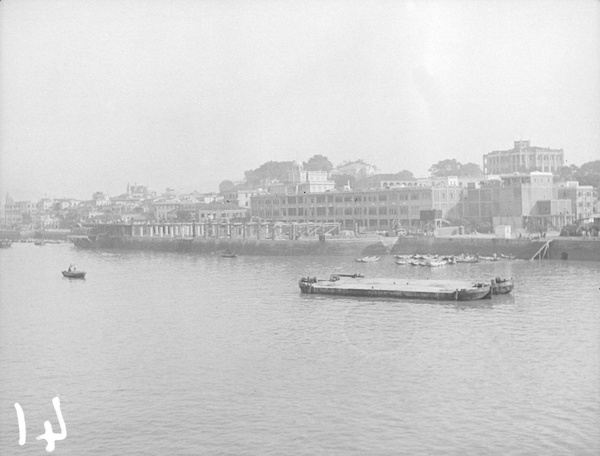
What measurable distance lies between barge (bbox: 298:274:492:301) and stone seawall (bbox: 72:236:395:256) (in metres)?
17.0

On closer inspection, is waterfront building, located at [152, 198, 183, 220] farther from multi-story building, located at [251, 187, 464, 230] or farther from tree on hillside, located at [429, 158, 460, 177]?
tree on hillside, located at [429, 158, 460, 177]

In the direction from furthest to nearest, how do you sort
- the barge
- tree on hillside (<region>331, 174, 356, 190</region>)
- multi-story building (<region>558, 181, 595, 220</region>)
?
1. tree on hillside (<region>331, 174, 356, 190</region>)
2. multi-story building (<region>558, 181, 595, 220</region>)
3. the barge

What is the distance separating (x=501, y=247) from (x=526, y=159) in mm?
32619

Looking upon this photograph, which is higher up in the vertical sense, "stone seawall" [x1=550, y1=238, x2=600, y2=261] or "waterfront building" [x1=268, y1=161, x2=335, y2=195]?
"waterfront building" [x1=268, y1=161, x2=335, y2=195]

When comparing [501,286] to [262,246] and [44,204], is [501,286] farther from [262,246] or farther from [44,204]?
[44,204]

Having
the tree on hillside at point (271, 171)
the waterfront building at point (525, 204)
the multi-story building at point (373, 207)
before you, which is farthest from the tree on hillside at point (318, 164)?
the waterfront building at point (525, 204)

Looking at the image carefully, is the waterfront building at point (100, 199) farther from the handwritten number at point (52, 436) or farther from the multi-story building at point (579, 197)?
the handwritten number at point (52, 436)

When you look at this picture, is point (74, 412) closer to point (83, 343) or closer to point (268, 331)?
point (83, 343)

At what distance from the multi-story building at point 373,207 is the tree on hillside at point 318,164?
37.9 meters

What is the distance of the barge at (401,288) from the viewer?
2694cm

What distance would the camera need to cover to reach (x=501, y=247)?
145 ft

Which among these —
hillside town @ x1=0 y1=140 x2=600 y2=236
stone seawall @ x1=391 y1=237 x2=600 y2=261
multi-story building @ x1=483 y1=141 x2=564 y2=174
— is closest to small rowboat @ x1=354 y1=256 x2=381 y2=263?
stone seawall @ x1=391 y1=237 x2=600 y2=261

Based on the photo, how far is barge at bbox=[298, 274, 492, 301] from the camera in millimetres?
26938

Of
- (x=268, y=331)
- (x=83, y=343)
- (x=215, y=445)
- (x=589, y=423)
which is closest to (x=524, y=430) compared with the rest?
(x=589, y=423)
